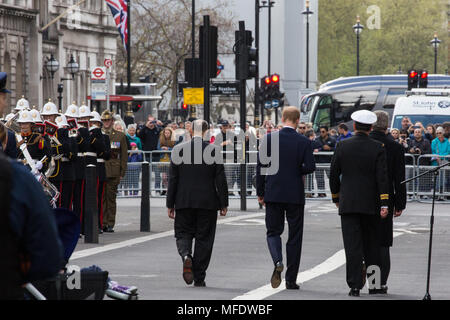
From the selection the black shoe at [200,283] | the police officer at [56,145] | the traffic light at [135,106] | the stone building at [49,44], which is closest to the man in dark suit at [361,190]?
the black shoe at [200,283]

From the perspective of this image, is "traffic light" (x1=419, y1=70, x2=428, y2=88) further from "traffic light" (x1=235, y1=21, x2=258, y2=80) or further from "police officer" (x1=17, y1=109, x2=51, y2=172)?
"police officer" (x1=17, y1=109, x2=51, y2=172)

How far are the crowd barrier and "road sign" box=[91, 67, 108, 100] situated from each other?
692 centimetres

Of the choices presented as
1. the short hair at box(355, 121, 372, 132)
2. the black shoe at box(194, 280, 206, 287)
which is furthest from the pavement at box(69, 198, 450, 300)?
the short hair at box(355, 121, 372, 132)

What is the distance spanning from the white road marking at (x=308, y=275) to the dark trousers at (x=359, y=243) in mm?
771

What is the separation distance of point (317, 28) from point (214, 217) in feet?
310

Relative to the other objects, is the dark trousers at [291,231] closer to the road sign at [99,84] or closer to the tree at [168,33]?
the road sign at [99,84]

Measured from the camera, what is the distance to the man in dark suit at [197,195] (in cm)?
1270

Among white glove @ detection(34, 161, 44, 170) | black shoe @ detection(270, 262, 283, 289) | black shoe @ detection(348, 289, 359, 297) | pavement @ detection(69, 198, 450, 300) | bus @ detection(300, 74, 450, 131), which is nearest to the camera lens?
black shoe @ detection(348, 289, 359, 297)

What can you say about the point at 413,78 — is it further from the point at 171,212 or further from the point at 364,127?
the point at 364,127

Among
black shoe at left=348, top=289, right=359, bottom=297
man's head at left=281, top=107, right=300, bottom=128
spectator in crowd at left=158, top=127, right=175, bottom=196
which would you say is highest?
man's head at left=281, top=107, right=300, bottom=128

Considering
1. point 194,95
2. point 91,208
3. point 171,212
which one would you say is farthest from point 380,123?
point 194,95

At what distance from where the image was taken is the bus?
55.8m

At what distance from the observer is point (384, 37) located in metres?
95.5
